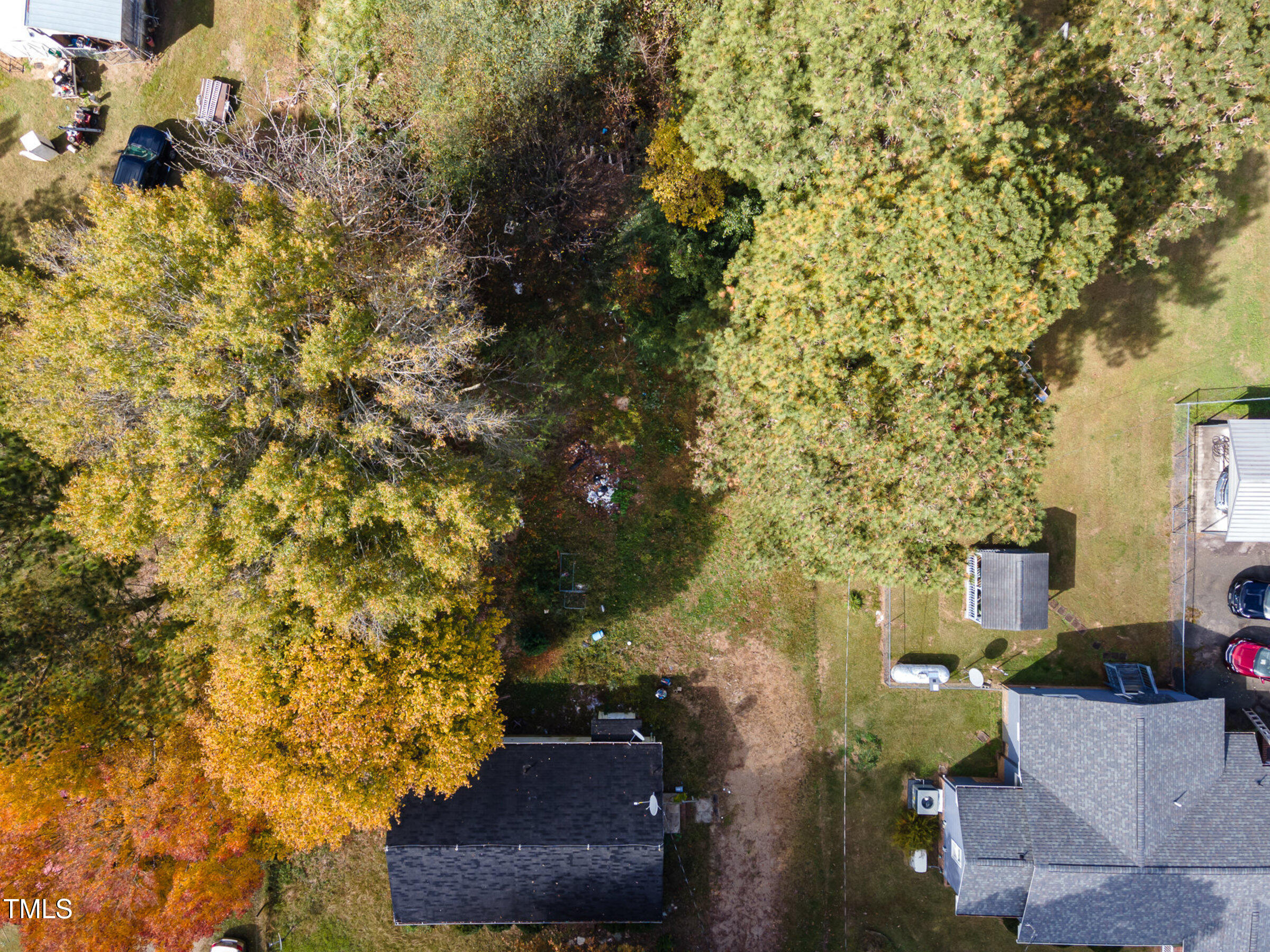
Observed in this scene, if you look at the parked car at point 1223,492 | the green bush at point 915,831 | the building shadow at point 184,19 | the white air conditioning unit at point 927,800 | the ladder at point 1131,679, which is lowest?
the green bush at point 915,831

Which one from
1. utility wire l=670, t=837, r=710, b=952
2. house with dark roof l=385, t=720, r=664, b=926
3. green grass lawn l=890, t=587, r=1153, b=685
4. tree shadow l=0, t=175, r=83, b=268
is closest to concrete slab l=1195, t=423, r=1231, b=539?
green grass lawn l=890, t=587, r=1153, b=685

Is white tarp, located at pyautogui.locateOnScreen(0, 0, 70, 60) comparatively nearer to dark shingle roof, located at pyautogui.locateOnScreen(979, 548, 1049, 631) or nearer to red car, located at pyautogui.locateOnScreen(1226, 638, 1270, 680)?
dark shingle roof, located at pyautogui.locateOnScreen(979, 548, 1049, 631)

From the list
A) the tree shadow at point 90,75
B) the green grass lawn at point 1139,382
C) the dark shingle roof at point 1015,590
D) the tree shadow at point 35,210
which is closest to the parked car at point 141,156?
the tree shadow at point 35,210

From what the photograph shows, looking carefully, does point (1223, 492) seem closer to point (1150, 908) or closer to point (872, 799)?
point (1150, 908)

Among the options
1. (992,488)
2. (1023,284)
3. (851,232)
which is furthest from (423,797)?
(1023,284)

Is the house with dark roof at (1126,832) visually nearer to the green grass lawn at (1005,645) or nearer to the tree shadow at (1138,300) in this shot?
the green grass lawn at (1005,645)

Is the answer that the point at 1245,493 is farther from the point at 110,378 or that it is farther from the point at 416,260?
the point at 110,378

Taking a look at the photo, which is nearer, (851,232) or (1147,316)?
(851,232)
